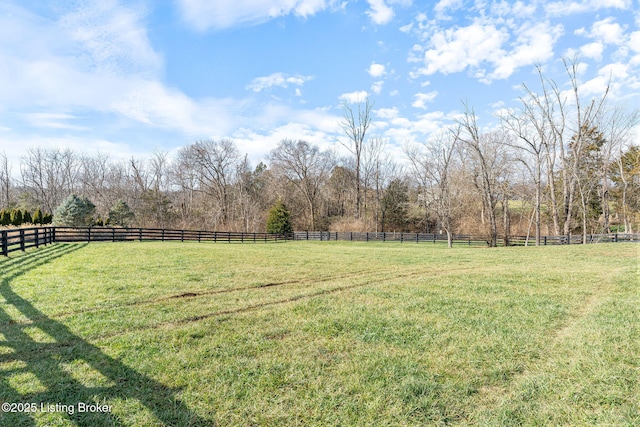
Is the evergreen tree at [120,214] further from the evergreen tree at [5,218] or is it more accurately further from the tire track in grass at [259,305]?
the tire track in grass at [259,305]

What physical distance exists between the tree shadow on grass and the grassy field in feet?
0.06

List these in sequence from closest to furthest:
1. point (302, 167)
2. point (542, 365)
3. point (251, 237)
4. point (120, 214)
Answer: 1. point (542, 365)
2. point (251, 237)
3. point (120, 214)
4. point (302, 167)

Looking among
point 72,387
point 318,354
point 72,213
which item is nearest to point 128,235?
point 72,213

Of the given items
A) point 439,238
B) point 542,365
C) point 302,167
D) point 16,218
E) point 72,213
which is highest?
point 302,167

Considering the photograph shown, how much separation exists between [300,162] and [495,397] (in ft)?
130

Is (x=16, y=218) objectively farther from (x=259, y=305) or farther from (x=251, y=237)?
(x=259, y=305)

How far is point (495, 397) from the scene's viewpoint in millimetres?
3123

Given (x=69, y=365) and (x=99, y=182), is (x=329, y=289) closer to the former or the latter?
(x=69, y=365)

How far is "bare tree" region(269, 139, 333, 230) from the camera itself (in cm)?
4156

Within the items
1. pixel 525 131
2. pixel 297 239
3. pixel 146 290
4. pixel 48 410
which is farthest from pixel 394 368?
pixel 297 239

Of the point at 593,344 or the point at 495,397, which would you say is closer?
the point at 495,397

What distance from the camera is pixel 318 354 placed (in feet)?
13.3

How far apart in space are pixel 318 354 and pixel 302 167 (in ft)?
126

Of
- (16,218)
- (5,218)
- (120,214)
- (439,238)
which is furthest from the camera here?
(120,214)
